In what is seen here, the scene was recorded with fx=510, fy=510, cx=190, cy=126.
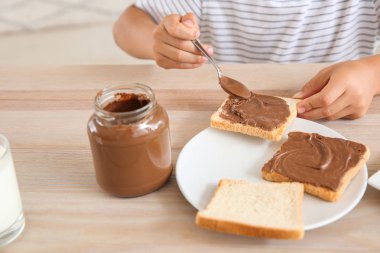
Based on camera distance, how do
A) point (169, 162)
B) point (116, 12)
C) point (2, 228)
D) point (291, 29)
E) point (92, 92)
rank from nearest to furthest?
point (2, 228) < point (169, 162) < point (92, 92) < point (291, 29) < point (116, 12)

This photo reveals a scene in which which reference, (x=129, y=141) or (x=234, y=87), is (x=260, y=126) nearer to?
(x=234, y=87)

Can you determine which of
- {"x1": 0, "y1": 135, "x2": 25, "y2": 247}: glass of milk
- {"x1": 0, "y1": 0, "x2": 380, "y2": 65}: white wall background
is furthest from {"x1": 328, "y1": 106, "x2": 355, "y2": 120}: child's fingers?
{"x1": 0, "y1": 0, "x2": 380, "y2": 65}: white wall background

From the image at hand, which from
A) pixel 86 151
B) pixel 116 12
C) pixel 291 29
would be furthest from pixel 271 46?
pixel 116 12

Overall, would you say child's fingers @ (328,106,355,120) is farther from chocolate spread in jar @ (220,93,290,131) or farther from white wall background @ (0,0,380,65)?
white wall background @ (0,0,380,65)

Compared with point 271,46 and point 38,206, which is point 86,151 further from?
point 271,46

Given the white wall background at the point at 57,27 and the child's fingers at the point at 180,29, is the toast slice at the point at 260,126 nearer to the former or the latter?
the child's fingers at the point at 180,29
